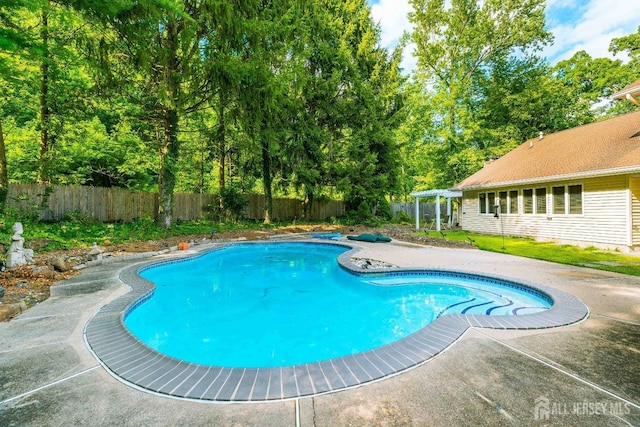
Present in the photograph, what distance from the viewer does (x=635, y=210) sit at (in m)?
8.89

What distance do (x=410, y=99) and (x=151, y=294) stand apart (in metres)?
20.3

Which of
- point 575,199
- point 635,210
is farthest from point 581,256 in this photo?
point 575,199

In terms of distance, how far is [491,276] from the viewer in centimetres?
587

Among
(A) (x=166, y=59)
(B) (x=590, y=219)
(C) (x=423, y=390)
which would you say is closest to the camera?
(C) (x=423, y=390)

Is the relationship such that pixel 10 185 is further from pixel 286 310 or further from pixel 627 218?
pixel 627 218

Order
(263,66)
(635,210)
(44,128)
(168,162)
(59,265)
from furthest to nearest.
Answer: (168,162)
(44,128)
(263,66)
(635,210)
(59,265)

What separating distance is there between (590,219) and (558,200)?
1.42 meters

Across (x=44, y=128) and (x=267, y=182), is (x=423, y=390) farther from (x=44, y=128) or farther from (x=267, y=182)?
(x=267, y=182)

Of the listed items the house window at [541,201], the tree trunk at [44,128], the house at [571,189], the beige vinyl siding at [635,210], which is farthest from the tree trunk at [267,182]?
the beige vinyl siding at [635,210]

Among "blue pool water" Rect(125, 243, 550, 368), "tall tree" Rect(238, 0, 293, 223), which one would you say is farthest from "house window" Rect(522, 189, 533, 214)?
"tall tree" Rect(238, 0, 293, 223)

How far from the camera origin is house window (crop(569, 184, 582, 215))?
10.4m

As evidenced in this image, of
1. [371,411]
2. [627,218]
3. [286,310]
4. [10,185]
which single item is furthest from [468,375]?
[10,185]

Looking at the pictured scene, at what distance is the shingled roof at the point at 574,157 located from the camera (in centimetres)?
933

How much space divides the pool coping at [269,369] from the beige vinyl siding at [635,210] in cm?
821
